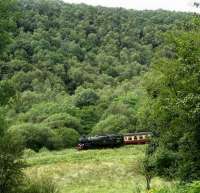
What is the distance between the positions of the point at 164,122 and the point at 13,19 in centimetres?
1322

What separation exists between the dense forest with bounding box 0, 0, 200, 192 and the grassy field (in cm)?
441

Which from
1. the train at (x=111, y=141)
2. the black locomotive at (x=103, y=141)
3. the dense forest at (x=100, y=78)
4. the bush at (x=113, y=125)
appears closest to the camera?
the dense forest at (x=100, y=78)

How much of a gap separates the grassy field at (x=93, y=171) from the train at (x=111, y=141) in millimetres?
4273

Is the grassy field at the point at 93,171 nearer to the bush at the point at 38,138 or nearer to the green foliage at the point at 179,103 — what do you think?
the green foliage at the point at 179,103

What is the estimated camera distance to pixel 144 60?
16562 centimetres

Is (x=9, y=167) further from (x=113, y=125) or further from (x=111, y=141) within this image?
(x=113, y=125)

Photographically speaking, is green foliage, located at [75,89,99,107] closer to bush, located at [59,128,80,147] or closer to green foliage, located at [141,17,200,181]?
bush, located at [59,128,80,147]

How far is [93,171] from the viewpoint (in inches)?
1965

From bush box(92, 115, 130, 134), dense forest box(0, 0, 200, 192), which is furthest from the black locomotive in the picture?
bush box(92, 115, 130, 134)

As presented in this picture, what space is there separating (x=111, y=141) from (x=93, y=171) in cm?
1270

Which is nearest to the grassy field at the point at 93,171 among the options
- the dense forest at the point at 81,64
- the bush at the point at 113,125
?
the dense forest at the point at 81,64

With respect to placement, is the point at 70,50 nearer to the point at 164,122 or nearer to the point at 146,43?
the point at 146,43

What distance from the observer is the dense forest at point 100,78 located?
24.4m

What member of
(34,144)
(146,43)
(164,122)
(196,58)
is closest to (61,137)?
(34,144)
